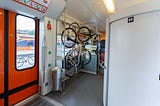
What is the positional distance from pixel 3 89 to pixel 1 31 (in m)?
1.18

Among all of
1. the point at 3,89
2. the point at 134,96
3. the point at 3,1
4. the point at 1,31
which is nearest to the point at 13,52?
the point at 1,31

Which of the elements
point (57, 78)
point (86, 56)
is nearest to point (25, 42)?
point (57, 78)

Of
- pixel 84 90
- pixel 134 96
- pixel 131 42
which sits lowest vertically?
pixel 84 90

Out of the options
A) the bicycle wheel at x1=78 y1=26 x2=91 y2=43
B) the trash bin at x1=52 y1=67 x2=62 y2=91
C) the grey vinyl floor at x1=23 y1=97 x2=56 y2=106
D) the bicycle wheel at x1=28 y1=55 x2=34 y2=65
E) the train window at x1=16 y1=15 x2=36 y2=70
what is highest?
the bicycle wheel at x1=78 y1=26 x2=91 y2=43

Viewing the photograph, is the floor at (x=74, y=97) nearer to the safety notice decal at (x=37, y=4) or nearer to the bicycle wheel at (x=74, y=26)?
the safety notice decal at (x=37, y=4)

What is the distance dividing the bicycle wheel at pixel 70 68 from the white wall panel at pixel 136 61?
2.58m

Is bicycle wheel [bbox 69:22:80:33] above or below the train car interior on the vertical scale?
above

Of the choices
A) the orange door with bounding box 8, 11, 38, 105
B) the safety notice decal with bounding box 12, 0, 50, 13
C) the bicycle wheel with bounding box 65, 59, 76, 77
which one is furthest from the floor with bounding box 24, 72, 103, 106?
the safety notice decal with bounding box 12, 0, 50, 13

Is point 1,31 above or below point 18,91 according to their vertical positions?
above

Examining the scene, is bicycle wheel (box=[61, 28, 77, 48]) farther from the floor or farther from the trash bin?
the floor

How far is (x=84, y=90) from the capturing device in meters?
3.40

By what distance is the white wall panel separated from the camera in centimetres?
146

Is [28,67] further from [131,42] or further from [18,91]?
[131,42]

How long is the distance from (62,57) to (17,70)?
125cm
